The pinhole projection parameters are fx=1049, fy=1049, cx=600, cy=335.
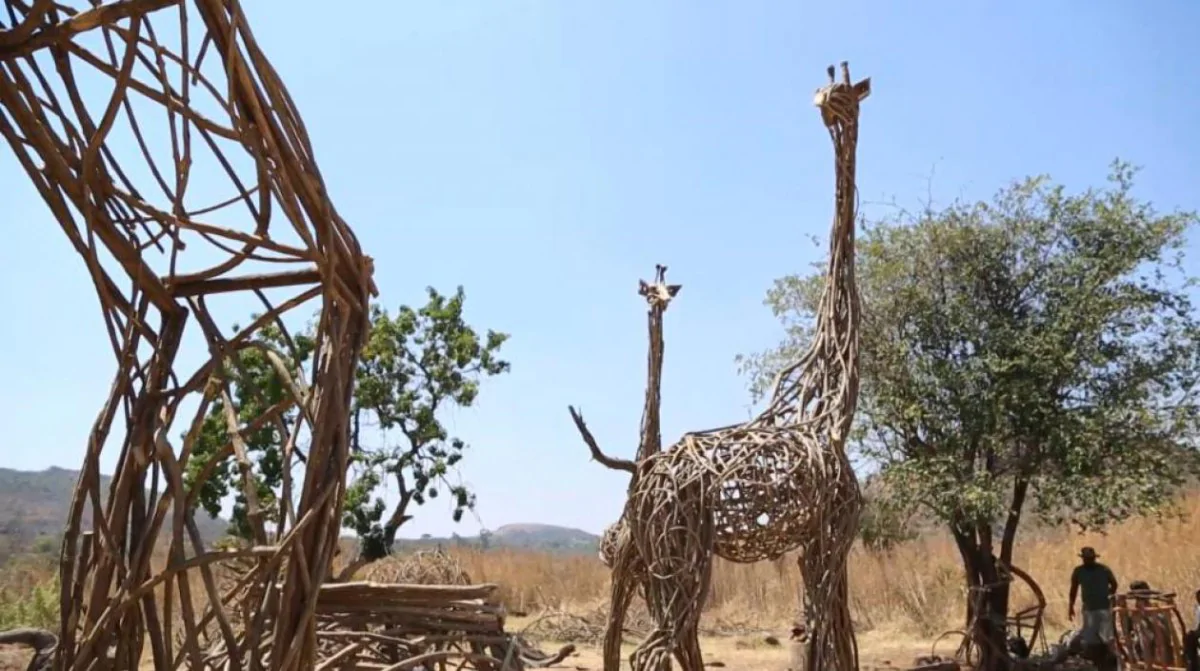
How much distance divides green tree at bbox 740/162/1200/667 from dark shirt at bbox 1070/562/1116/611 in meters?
0.44

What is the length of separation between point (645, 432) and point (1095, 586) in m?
3.77

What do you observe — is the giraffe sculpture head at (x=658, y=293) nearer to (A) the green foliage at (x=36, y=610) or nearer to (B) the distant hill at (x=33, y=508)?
(A) the green foliage at (x=36, y=610)

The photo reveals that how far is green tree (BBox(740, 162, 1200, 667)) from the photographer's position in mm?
8430

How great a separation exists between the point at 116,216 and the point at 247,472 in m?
0.54

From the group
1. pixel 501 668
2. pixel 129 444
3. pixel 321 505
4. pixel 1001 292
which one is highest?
pixel 1001 292

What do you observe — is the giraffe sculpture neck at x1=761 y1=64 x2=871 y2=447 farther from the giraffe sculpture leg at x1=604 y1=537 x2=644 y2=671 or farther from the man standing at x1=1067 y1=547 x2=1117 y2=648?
the man standing at x1=1067 y1=547 x2=1117 y2=648

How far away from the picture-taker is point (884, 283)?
9422 millimetres

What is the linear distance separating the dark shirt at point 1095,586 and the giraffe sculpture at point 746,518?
3774 millimetres

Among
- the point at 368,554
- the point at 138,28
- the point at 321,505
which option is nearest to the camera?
the point at 138,28

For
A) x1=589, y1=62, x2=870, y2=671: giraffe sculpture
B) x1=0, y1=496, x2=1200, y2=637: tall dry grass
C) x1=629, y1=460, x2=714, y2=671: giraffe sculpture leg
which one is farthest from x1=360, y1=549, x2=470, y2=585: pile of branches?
x1=629, y1=460, x2=714, y2=671: giraffe sculpture leg

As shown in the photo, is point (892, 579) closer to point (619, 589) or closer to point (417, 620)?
point (619, 589)

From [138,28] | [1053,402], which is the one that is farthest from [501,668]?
[1053,402]

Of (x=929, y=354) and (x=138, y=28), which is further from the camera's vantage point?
(x=929, y=354)

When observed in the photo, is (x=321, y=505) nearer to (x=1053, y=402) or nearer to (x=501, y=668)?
(x=501, y=668)
